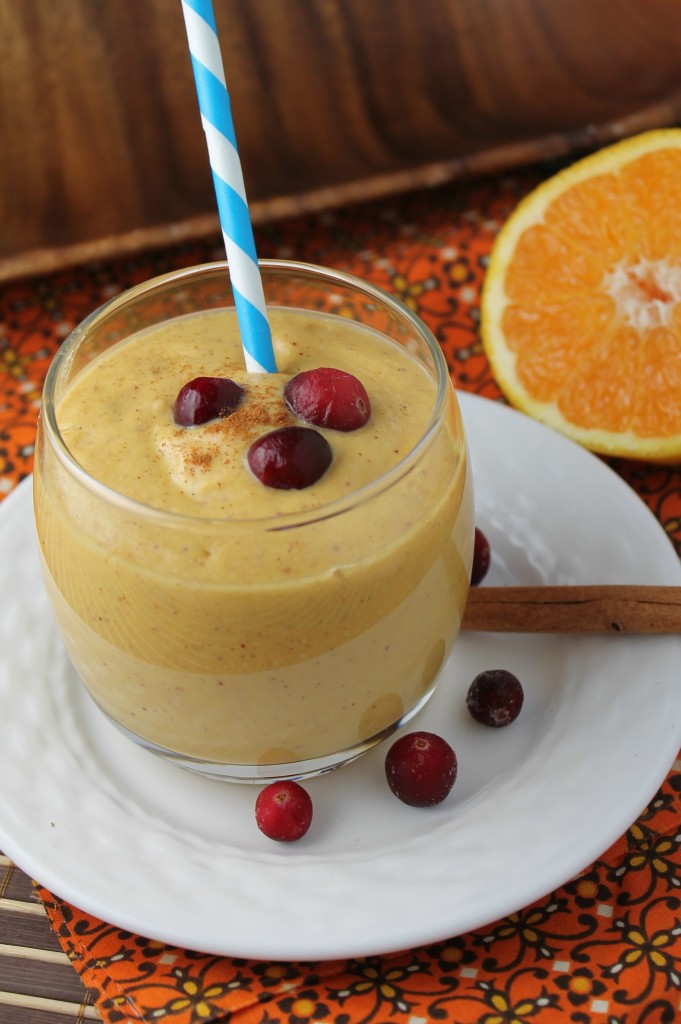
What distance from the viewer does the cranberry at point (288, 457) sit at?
1214 millimetres

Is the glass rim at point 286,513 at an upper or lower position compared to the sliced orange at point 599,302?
upper

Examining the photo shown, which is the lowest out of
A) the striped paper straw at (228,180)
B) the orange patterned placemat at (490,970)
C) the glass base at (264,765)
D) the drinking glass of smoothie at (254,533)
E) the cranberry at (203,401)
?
the orange patterned placemat at (490,970)

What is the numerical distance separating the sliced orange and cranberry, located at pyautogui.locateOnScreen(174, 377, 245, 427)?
88 centimetres

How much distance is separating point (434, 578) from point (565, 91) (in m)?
1.84

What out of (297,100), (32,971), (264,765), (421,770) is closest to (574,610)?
(421,770)

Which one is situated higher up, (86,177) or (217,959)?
(86,177)

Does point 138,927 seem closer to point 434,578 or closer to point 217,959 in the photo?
point 217,959

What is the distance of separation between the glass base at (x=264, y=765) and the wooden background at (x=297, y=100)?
1.37m

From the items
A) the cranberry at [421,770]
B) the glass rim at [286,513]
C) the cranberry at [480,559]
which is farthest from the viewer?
the cranberry at [480,559]

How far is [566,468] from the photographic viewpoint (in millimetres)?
1818

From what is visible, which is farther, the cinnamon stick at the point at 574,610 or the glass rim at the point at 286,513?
the cinnamon stick at the point at 574,610

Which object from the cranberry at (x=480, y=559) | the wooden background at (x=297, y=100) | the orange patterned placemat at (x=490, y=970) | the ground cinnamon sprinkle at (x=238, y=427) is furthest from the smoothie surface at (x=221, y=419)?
the wooden background at (x=297, y=100)

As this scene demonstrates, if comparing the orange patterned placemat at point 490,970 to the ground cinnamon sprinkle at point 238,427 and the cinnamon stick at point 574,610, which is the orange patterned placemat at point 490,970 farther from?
the ground cinnamon sprinkle at point 238,427

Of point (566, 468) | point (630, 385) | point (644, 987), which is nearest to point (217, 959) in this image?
point (644, 987)
